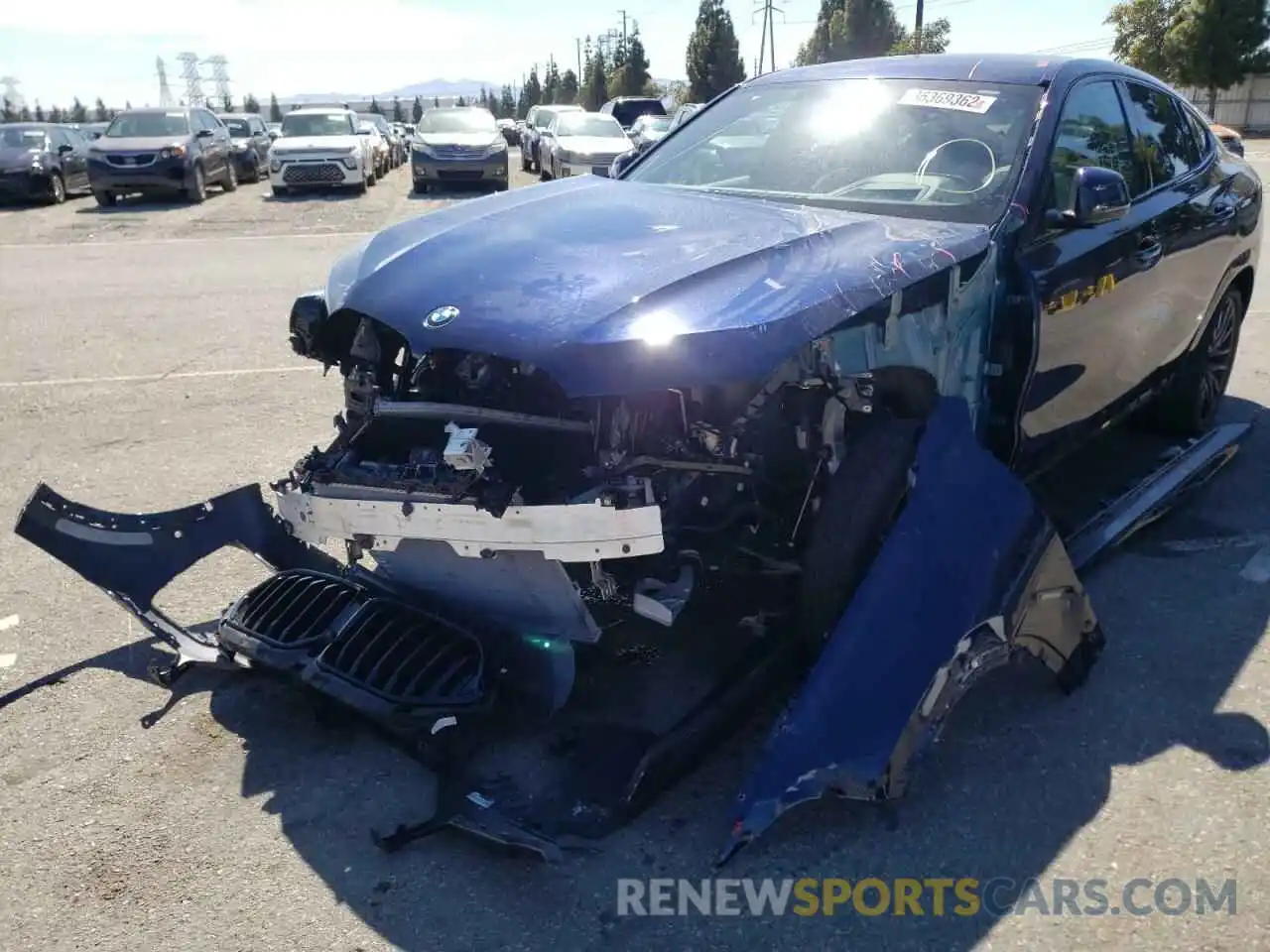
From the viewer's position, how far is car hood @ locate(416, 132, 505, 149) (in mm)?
19516

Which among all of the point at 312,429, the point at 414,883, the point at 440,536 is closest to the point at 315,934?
the point at 414,883

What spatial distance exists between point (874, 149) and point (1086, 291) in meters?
0.90

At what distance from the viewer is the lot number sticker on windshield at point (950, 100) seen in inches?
151

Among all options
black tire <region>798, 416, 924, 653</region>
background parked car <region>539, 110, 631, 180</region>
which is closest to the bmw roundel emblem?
black tire <region>798, 416, 924, 653</region>

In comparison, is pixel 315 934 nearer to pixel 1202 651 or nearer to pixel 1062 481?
pixel 1202 651

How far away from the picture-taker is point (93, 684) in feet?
11.1

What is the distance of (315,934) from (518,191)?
2.74 metres

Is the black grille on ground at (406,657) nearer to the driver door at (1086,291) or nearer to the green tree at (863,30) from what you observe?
the driver door at (1086,291)

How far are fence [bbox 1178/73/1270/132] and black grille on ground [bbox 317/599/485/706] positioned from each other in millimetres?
48070

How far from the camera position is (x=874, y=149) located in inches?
152

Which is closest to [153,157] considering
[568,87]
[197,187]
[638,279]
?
[197,187]

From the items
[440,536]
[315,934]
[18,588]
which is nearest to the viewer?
[315,934]

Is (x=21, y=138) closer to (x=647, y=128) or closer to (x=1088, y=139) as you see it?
(x=647, y=128)

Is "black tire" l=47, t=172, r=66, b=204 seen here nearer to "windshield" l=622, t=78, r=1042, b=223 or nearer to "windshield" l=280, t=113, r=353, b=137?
"windshield" l=280, t=113, r=353, b=137
